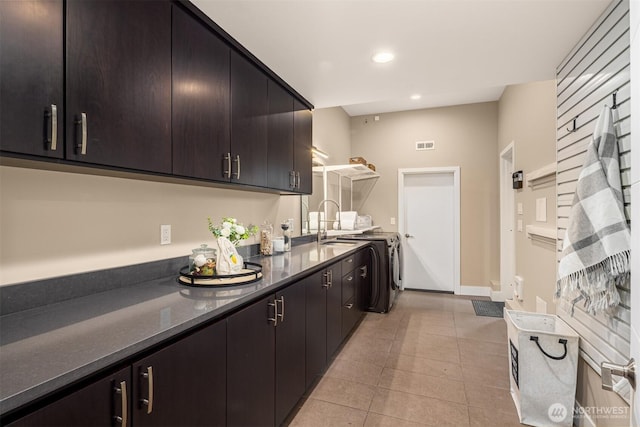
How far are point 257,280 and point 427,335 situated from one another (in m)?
2.35

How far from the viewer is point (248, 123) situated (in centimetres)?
212

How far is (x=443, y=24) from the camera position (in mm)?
1772

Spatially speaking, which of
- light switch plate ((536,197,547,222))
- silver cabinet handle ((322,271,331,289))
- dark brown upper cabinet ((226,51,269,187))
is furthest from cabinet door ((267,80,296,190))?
light switch plate ((536,197,547,222))

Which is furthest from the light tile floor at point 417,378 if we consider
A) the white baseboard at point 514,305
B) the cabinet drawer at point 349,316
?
the white baseboard at point 514,305

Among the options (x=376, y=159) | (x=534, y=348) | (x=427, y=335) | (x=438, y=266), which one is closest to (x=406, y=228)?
(x=438, y=266)

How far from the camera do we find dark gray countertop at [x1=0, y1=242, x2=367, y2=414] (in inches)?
28.3

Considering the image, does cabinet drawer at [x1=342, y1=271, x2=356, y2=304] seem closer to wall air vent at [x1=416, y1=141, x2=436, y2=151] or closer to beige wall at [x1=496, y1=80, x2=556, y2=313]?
beige wall at [x1=496, y1=80, x2=556, y2=313]

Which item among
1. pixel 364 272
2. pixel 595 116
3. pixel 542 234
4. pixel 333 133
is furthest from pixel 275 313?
pixel 333 133

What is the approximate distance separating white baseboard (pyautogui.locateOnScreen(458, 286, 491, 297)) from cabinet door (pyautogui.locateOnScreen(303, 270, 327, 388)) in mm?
3358

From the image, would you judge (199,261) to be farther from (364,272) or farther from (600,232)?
(364,272)

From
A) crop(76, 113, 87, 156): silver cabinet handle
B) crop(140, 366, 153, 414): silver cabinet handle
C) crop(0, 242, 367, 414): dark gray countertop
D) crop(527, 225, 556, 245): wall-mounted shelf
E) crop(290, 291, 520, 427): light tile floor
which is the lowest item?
crop(290, 291, 520, 427): light tile floor

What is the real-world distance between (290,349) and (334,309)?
0.86 meters

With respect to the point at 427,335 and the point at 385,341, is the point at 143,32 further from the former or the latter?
the point at 427,335

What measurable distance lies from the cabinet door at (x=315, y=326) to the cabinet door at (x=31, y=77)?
1.47m
